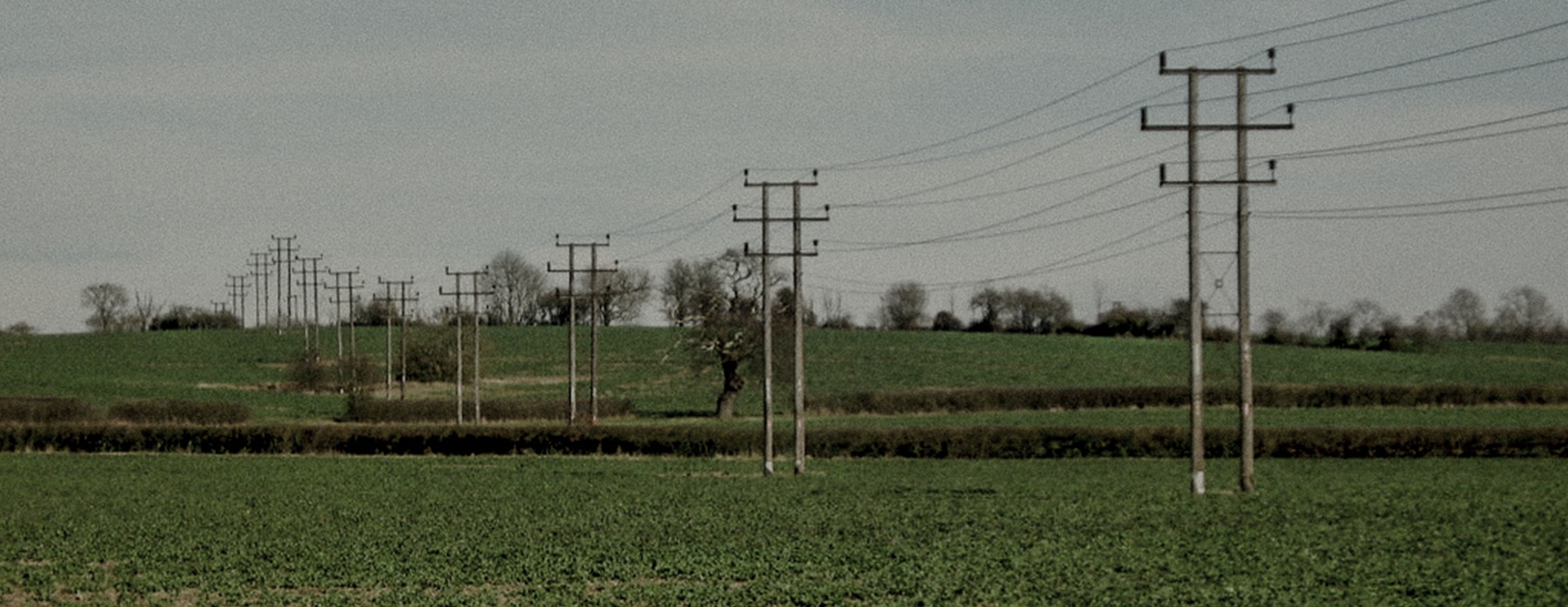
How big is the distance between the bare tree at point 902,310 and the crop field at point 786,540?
131101 mm

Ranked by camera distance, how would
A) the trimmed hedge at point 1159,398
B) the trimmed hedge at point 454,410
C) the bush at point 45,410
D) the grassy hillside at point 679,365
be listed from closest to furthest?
1. the bush at point 45,410
2. the trimmed hedge at point 1159,398
3. the trimmed hedge at point 454,410
4. the grassy hillside at point 679,365

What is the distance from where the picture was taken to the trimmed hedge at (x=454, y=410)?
10275cm

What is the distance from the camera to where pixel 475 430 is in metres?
80.7

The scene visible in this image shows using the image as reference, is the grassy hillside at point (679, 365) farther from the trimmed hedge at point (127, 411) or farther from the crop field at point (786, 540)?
the crop field at point (786, 540)

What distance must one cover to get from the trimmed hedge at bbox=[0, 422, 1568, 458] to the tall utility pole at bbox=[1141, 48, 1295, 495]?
1038 inches

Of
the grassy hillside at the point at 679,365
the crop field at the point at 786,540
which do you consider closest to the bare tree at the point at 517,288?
the grassy hillside at the point at 679,365

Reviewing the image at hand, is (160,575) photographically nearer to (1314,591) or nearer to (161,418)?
(1314,591)

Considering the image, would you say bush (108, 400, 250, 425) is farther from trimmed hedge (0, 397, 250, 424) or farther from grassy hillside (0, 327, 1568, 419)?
grassy hillside (0, 327, 1568, 419)

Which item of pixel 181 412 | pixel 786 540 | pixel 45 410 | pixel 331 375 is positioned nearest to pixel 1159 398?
pixel 181 412

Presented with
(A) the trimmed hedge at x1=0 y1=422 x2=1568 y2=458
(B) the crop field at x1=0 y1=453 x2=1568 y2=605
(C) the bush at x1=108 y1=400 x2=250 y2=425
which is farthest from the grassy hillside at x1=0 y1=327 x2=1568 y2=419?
(B) the crop field at x1=0 y1=453 x2=1568 y2=605

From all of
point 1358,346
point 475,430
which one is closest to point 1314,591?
point 475,430

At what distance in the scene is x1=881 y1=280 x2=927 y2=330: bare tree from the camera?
7623 inches

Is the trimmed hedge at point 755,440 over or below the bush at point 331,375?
below

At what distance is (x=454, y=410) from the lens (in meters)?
107
